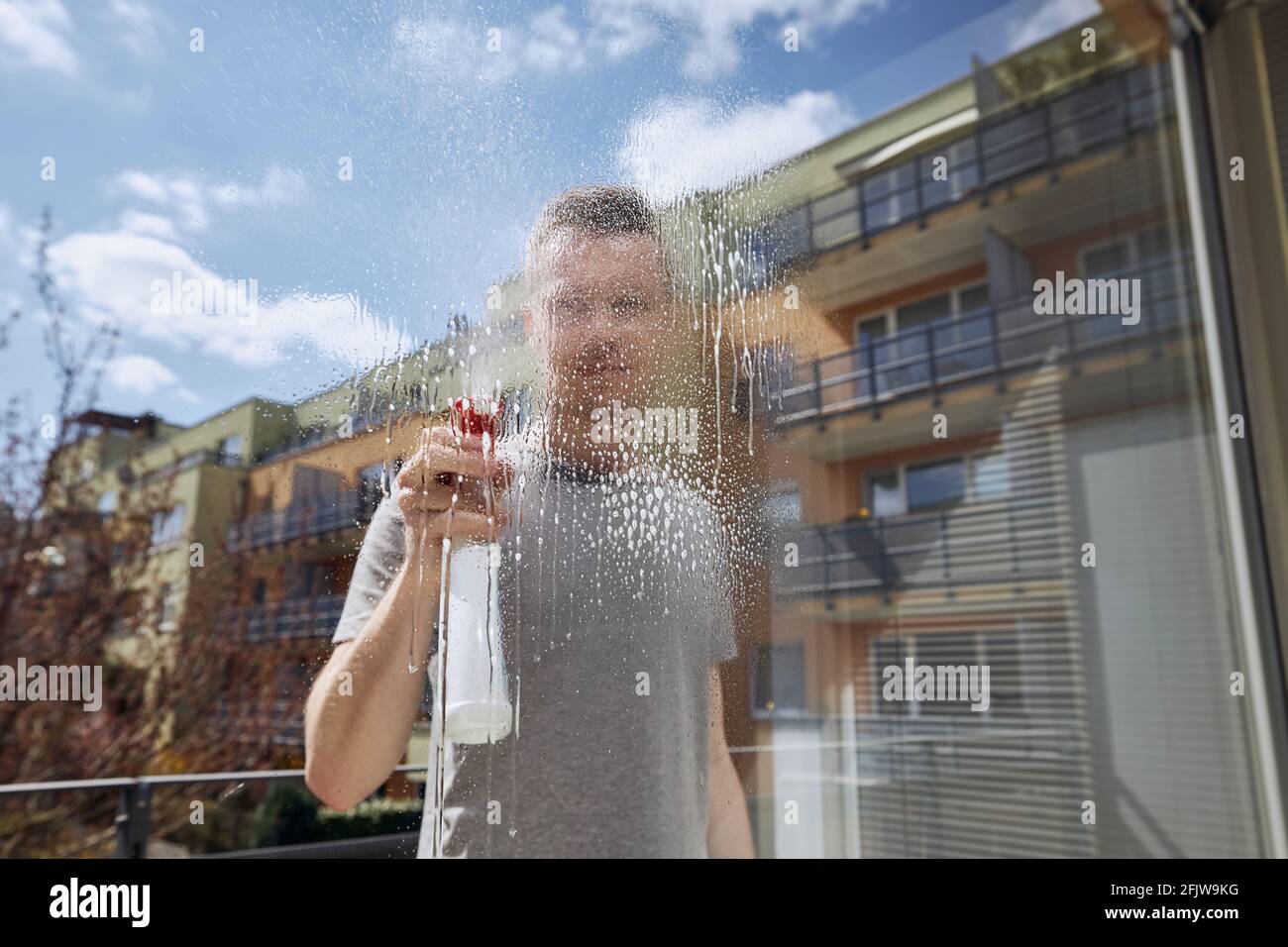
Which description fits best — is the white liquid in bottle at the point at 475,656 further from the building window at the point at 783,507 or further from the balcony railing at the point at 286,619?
the building window at the point at 783,507

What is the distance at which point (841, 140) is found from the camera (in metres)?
1.32

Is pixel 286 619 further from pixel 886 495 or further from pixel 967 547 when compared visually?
pixel 967 547

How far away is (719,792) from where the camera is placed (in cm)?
76

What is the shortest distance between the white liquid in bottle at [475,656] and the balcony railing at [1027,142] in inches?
42.8

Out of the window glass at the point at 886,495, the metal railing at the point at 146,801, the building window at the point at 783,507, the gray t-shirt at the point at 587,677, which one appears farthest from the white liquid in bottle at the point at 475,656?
the window glass at the point at 886,495

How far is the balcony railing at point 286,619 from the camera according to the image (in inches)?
27.6

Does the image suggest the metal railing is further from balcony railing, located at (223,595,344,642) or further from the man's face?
the man's face

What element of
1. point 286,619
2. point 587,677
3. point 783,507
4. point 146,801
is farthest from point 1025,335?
point 146,801

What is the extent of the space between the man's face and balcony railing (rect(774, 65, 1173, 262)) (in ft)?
2.83

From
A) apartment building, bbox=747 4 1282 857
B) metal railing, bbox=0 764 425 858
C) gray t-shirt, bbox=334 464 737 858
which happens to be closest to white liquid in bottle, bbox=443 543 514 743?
gray t-shirt, bbox=334 464 737 858

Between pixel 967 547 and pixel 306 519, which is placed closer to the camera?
pixel 306 519

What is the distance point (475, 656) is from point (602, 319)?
0.95ft

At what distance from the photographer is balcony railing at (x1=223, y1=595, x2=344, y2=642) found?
70 centimetres
